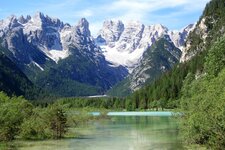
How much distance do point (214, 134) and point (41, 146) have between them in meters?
31.4

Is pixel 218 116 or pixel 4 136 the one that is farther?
pixel 4 136

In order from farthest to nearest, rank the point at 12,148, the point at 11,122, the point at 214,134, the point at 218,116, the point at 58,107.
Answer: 1. the point at 58,107
2. the point at 11,122
3. the point at 12,148
4. the point at 214,134
5. the point at 218,116

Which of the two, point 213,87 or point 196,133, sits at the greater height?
point 213,87

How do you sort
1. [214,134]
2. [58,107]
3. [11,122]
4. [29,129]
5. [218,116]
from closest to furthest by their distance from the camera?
[218,116] → [214,134] → [11,122] → [29,129] → [58,107]

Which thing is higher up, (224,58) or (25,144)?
(224,58)

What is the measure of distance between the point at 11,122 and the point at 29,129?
861cm

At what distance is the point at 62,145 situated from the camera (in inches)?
2876

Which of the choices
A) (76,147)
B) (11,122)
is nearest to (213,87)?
(76,147)

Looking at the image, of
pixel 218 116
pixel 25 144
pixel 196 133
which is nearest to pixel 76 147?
pixel 25 144

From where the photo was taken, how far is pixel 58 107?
91.8 m

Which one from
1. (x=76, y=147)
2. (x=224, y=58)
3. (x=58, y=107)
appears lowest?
(x=76, y=147)

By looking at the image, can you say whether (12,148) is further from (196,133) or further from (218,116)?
(218,116)

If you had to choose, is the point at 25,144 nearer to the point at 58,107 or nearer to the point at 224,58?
the point at 58,107

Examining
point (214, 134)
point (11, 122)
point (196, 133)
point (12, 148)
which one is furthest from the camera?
point (11, 122)
